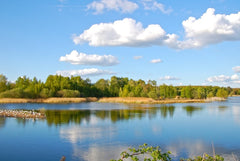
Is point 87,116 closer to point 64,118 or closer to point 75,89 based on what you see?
point 64,118

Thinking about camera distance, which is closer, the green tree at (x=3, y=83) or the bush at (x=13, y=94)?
the bush at (x=13, y=94)

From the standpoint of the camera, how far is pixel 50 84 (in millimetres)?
71375

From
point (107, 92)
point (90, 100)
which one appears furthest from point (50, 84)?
point (107, 92)

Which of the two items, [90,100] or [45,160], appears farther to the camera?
[90,100]

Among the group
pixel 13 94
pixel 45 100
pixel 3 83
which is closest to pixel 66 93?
pixel 45 100

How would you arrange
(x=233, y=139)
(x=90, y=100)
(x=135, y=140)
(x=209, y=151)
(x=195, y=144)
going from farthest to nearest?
(x=90, y=100), (x=233, y=139), (x=135, y=140), (x=195, y=144), (x=209, y=151)

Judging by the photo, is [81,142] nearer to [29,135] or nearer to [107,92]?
[29,135]

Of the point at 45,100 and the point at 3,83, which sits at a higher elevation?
the point at 3,83

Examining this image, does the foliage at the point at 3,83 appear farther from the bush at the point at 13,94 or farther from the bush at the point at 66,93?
the bush at the point at 66,93

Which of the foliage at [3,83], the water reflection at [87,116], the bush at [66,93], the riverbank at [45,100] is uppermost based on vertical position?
the foliage at [3,83]

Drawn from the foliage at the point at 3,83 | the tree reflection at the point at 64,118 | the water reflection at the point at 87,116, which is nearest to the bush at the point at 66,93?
the foliage at the point at 3,83

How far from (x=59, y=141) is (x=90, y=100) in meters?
55.1

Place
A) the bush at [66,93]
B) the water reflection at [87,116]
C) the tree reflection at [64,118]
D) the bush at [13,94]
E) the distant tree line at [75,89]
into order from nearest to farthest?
the tree reflection at [64,118] → the water reflection at [87,116] → the bush at [13,94] → the distant tree line at [75,89] → the bush at [66,93]

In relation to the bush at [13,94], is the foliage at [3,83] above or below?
above
